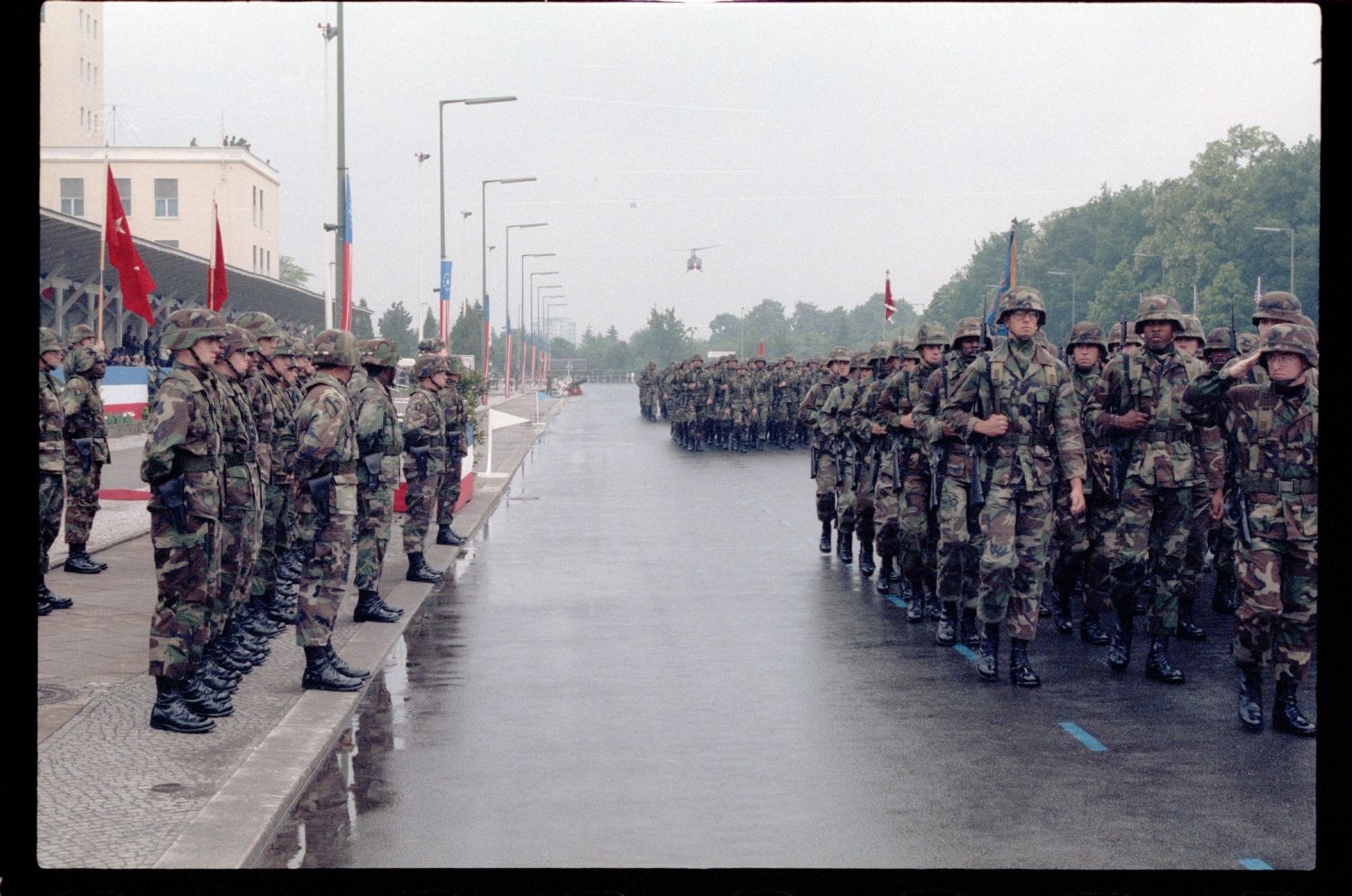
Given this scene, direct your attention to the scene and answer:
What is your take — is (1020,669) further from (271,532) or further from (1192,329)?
(271,532)

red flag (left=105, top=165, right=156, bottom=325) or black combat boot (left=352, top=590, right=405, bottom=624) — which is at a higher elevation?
red flag (left=105, top=165, right=156, bottom=325)

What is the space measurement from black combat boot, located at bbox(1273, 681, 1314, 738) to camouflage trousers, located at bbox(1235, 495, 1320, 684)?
0.08 m

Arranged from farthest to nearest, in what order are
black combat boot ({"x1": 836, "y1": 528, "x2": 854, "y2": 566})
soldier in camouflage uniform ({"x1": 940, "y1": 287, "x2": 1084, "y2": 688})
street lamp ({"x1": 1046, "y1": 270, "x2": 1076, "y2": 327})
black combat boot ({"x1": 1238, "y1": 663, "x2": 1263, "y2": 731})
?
street lamp ({"x1": 1046, "y1": 270, "x2": 1076, "y2": 327}) < black combat boot ({"x1": 836, "y1": 528, "x2": 854, "y2": 566}) < soldier in camouflage uniform ({"x1": 940, "y1": 287, "x2": 1084, "y2": 688}) < black combat boot ({"x1": 1238, "y1": 663, "x2": 1263, "y2": 731})

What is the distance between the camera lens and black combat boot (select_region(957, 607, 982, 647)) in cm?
1036

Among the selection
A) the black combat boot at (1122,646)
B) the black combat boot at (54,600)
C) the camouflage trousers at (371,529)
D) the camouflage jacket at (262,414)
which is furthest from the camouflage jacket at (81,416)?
the black combat boot at (1122,646)

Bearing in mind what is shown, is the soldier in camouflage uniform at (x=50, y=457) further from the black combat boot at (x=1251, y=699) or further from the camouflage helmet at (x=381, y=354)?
the black combat boot at (x=1251, y=699)

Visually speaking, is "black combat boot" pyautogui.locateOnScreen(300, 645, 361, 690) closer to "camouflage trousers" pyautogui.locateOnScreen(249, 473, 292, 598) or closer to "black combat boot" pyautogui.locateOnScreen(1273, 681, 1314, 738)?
"camouflage trousers" pyautogui.locateOnScreen(249, 473, 292, 598)

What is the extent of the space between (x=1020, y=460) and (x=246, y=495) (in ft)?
14.8

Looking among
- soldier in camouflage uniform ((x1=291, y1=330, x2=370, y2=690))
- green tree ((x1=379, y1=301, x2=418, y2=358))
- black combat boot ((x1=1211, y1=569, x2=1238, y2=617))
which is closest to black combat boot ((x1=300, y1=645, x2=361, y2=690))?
soldier in camouflage uniform ((x1=291, y1=330, x2=370, y2=690))

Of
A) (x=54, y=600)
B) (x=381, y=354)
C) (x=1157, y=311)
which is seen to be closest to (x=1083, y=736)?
(x=1157, y=311)

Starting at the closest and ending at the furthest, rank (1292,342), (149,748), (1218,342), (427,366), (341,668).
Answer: (149,748)
(1292,342)
(341,668)
(1218,342)
(427,366)

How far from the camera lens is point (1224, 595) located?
1167cm

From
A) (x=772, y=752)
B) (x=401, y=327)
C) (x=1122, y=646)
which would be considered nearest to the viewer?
(x=772, y=752)
